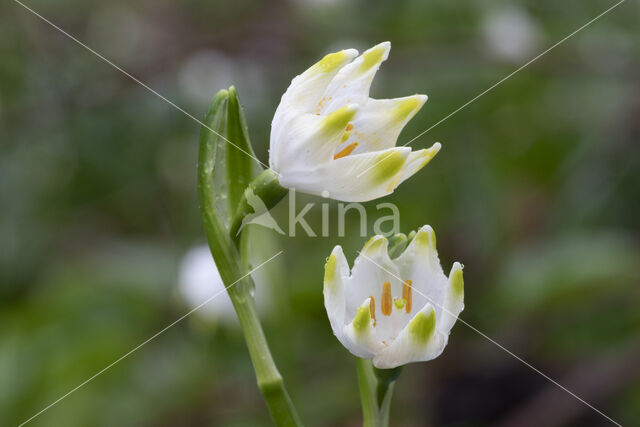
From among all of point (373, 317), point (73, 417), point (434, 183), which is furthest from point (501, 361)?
point (373, 317)

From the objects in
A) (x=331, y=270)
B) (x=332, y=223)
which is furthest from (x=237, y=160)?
(x=332, y=223)

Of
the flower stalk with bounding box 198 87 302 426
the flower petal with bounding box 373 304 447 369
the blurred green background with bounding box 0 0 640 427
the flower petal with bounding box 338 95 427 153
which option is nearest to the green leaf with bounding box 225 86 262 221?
the flower stalk with bounding box 198 87 302 426

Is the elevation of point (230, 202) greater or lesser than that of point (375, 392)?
greater

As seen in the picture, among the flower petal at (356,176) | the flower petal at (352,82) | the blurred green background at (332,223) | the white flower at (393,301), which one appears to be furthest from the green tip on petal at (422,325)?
the blurred green background at (332,223)

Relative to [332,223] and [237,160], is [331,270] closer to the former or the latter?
[237,160]

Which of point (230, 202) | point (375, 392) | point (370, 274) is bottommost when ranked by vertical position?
point (375, 392)

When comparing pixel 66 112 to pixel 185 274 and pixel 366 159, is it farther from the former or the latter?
pixel 366 159
